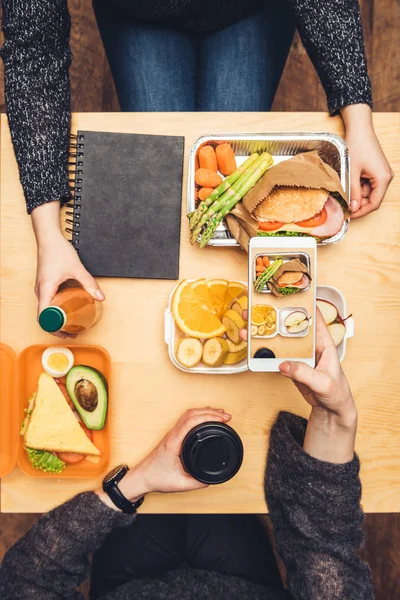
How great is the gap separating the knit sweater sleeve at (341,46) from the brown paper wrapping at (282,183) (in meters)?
0.16

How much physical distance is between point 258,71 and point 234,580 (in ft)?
4.12

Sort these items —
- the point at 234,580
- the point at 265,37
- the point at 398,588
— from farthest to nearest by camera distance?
1. the point at 398,588
2. the point at 265,37
3. the point at 234,580

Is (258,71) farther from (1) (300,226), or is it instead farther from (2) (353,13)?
(1) (300,226)

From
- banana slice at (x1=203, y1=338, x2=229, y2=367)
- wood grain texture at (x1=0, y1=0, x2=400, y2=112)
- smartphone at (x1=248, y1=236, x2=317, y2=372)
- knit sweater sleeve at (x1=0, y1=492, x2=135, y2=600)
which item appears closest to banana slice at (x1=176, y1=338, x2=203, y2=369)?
banana slice at (x1=203, y1=338, x2=229, y2=367)

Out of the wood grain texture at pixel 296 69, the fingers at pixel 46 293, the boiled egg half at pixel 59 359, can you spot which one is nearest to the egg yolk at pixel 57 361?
the boiled egg half at pixel 59 359

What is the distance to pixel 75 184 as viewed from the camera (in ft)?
3.29

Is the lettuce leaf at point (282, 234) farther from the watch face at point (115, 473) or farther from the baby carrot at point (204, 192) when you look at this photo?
the watch face at point (115, 473)

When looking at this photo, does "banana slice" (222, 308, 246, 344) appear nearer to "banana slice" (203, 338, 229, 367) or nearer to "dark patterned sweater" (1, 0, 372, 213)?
"banana slice" (203, 338, 229, 367)

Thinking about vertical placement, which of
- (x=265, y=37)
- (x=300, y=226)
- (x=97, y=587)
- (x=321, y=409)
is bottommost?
(x=97, y=587)

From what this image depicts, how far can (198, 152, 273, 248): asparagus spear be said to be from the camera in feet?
3.06

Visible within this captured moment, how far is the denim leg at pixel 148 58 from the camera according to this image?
117cm

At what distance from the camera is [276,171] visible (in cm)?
94

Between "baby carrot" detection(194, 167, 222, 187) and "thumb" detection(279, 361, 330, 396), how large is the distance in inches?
15.9

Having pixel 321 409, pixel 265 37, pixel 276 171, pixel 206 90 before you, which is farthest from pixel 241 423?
pixel 265 37
